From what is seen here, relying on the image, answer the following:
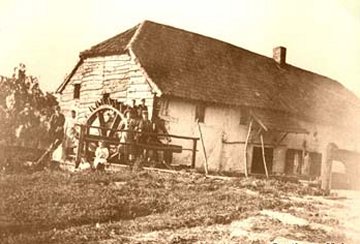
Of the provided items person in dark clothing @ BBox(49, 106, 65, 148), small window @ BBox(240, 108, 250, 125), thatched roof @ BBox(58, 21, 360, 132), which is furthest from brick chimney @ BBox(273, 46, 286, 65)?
person in dark clothing @ BBox(49, 106, 65, 148)

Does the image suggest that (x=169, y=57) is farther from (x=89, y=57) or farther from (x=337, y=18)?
(x=337, y=18)

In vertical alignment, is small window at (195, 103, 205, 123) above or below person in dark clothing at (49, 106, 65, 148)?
above

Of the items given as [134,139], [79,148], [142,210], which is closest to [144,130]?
[134,139]

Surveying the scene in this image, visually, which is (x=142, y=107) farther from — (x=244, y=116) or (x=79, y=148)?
(x=244, y=116)

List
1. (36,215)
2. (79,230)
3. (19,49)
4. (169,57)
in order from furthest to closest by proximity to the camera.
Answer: (169,57) → (19,49) → (36,215) → (79,230)

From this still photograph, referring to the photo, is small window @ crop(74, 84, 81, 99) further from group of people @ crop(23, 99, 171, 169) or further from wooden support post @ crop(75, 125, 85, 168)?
wooden support post @ crop(75, 125, 85, 168)

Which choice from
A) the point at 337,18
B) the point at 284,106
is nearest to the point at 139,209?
the point at 337,18

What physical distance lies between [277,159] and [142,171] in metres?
6.22

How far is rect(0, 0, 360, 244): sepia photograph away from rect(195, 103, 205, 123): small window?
3 centimetres

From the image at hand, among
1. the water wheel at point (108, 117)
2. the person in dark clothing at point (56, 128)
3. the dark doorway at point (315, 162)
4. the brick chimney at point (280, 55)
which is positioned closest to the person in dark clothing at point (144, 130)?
the water wheel at point (108, 117)

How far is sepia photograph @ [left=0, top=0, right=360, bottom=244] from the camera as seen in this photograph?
14.1 ft

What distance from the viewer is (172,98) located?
9961mm

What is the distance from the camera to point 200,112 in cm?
1055

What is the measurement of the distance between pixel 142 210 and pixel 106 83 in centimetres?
641
